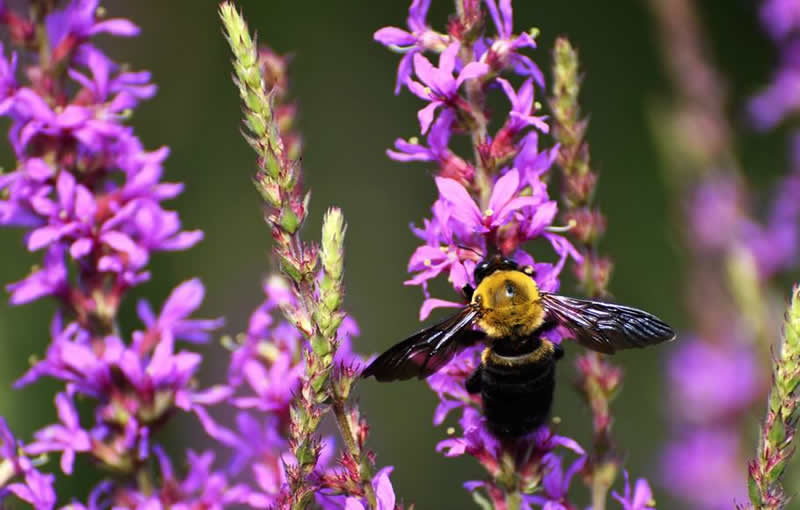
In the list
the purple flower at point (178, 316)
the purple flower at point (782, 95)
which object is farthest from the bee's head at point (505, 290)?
the purple flower at point (782, 95)

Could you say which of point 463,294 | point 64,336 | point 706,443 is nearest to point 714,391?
point 706,443

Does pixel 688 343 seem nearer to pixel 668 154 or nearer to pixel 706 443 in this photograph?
pixel 706 443

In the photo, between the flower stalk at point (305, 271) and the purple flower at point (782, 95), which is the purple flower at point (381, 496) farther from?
the purple flower at point (782, 95)

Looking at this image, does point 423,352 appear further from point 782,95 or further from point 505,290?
point 782,95

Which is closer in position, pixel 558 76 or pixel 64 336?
pixel 558 76

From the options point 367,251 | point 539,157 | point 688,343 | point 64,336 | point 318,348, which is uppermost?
point 367,251

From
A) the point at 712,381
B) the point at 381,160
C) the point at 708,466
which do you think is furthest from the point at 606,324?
the point at 381,160

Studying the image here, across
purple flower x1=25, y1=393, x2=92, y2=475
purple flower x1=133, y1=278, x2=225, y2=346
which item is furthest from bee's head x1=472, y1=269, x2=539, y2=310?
purple flower x1=25, y1=393, x2=92, y2=475
